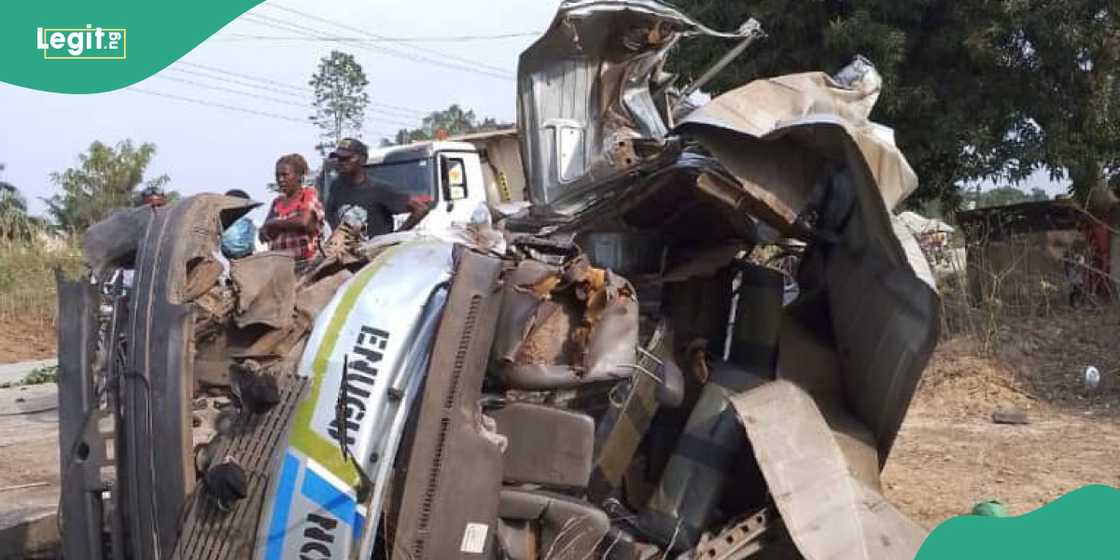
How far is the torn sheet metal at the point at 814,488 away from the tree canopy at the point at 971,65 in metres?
7.03

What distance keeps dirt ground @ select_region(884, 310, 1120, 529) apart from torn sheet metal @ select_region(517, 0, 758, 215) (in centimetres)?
232

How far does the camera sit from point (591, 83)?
5.45m

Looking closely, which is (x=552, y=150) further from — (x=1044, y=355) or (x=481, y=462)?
(x=1044, y=355)

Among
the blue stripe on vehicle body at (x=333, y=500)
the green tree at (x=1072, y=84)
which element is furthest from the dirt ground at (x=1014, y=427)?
the blue stripe on vehicle body at (x=333, y=500)

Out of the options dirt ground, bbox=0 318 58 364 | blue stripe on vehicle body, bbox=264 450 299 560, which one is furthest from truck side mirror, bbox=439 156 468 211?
dirt ground, bbox=0 318 58 364

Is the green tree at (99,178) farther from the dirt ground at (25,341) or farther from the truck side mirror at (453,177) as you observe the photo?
the truck side mirror at (453,177)

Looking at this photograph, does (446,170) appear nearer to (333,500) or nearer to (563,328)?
(563,328)

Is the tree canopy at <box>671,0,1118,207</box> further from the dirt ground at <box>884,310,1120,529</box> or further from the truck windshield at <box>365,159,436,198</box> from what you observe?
the truck windshield at <box>365,159,436,198</box>

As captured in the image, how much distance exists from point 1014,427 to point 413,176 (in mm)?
5320

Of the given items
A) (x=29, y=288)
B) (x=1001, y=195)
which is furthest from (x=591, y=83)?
(x=1001, y=195)

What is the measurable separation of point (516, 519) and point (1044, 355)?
673 centimetres

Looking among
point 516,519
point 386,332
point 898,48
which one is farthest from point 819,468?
point 898,48

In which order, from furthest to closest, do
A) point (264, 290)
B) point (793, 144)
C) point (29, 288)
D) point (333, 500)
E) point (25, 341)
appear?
point (29, 288) → point (25, 341) → point (793, 144) → point (264, 290) → point (333, 500)

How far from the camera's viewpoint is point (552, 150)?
204 inches
